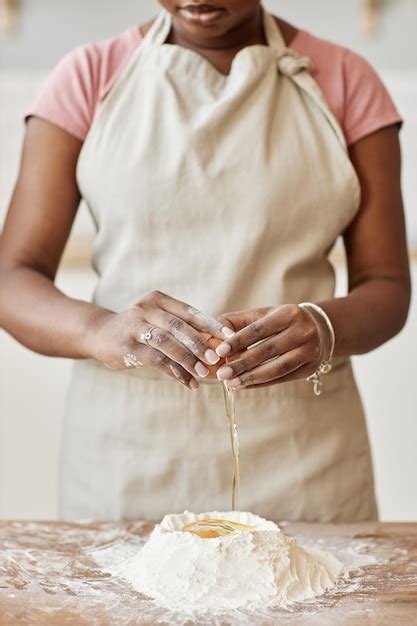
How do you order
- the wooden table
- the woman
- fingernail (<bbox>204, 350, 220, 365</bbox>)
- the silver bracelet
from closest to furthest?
the wooden table
fingernail (<bbox>204, 350, 220, 365</bbox>)
the silver bracelet
the woman

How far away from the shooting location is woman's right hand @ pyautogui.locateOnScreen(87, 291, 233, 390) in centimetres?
130

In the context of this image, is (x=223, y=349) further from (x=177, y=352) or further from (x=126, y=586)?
(x=126, y=586)

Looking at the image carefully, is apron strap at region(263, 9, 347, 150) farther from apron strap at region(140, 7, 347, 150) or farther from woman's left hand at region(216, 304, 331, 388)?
woman's left hand at region(216, 304, 331, 388)

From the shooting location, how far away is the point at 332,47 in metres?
1.72

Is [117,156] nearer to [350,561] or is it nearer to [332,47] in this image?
[332,47]

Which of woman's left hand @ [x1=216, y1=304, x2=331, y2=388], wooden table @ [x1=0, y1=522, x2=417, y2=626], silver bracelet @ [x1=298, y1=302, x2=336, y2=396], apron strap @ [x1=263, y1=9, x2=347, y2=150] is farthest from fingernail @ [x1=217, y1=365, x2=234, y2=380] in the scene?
apron strap @ [x1=263, y1=9, x2=347, y2=150]

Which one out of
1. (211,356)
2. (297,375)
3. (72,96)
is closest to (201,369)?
(211,356)

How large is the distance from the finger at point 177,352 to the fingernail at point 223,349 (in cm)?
3

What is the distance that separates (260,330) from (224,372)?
74 mm

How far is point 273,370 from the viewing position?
4.38 feet

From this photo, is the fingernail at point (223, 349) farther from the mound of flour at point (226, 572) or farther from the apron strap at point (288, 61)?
the apron strap at point (288, 61)

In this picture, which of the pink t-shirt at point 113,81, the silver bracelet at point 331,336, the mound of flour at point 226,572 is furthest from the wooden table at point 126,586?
the pink t-shirt at point 113,81

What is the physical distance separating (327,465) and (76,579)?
0.47m

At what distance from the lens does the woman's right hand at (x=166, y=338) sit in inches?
51.0
